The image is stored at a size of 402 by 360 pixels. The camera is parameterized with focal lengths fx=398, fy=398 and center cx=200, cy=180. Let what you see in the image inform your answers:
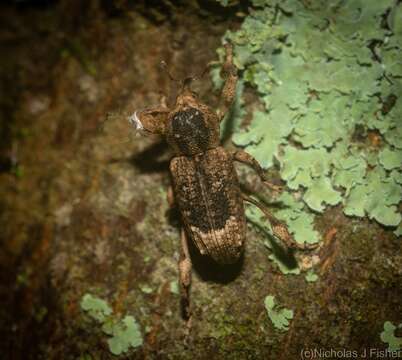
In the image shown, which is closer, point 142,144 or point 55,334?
point 55,334

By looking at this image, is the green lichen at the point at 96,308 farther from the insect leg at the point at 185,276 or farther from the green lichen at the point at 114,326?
the insect leg at the point at 185,276

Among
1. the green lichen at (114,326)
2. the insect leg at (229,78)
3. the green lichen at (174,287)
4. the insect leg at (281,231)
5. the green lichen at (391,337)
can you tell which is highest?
the insect leg at (229,78)

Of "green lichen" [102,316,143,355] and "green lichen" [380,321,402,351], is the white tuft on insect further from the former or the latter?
"green lichen" [380,321,402,351]

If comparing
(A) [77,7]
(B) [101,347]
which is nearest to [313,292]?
(B) [101,347]

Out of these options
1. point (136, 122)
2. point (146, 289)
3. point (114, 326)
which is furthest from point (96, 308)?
point (136, 122)

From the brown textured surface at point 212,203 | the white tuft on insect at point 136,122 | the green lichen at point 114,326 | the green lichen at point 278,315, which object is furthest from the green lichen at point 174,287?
the white tuft on insect at point 136,122

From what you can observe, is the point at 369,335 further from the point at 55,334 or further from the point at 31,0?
the point at 31,0

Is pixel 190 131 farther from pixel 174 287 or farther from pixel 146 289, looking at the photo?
pixel 146 289
